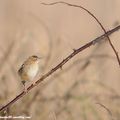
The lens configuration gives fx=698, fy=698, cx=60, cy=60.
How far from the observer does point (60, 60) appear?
6.80m

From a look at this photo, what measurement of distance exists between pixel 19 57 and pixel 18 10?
3.86 m

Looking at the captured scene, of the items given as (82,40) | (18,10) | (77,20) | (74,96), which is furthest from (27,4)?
(74,96)

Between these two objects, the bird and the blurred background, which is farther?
the blurred background

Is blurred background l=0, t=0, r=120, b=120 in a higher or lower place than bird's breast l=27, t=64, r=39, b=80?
higher

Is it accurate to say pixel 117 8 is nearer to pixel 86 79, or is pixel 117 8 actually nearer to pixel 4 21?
pixel 4 21

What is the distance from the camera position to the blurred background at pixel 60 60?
17.3 ft

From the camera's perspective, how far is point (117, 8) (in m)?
8.44

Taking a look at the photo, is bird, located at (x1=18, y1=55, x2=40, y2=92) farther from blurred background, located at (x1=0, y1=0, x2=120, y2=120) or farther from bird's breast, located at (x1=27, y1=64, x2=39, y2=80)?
blurred background, located at (x1=0, y1=0, x2=120, y2=120)

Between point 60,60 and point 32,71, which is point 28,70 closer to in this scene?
point 32,71

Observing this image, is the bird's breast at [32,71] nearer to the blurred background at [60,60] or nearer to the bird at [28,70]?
the bird at [28,70]

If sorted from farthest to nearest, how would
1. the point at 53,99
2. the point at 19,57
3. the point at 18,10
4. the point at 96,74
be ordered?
the point at 18,10 → the point at 96,74 → the point at 19,57 → the point at 53,99

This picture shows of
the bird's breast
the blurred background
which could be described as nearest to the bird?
the bird's breast

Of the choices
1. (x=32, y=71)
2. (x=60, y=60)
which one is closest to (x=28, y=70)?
(x=32, y=71)

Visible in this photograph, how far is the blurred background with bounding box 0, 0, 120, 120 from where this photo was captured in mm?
5273
